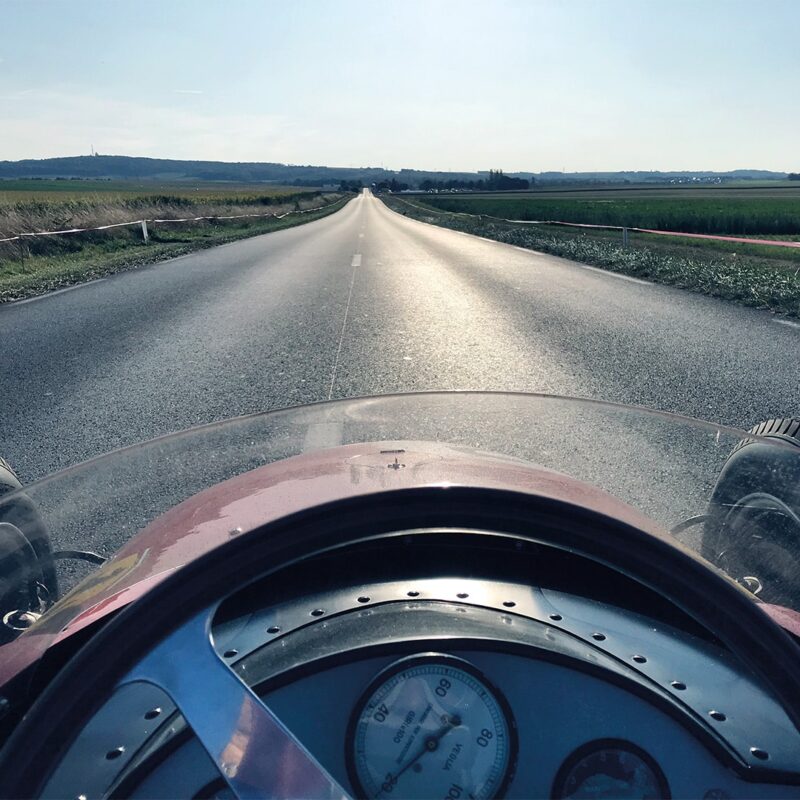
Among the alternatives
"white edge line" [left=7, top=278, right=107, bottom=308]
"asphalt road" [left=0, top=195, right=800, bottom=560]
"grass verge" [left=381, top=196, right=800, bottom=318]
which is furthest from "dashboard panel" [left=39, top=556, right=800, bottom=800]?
"white edge line" [left=7, top=278, right=107, bottom=308]

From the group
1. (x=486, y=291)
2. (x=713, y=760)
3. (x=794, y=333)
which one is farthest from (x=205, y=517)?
(x=486, y=291)

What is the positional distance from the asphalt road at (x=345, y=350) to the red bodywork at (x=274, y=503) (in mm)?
3116

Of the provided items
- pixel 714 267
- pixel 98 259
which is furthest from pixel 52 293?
pixel 714 267

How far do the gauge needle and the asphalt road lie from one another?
3782 millimetres

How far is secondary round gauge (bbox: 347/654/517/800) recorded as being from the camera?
1188 mm

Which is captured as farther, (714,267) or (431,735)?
(714,267)

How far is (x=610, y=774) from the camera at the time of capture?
4.02ft

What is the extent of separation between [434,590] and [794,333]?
333 inches

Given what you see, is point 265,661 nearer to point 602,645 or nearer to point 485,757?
point 485,757

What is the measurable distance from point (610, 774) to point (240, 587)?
0.61m

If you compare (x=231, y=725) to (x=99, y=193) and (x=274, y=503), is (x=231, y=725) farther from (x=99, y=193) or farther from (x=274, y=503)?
(x=99, y=193)

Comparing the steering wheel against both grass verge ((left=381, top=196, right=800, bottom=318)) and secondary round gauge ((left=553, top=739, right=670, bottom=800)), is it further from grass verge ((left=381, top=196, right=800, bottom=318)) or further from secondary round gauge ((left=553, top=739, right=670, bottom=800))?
grass verge ((left=381, top=196, right=800, bottom=318))

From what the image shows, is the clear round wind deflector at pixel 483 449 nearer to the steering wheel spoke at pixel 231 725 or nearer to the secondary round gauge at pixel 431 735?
the secondary round gauge at pixel 431 735

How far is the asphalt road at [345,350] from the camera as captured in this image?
5855 millimetres
